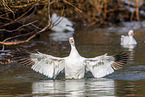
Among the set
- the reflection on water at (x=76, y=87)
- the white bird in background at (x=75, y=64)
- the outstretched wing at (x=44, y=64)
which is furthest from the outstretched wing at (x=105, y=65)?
the outstretched wing at (x=44, y=64)

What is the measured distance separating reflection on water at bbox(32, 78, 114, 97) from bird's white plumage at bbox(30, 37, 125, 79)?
0.77 ft

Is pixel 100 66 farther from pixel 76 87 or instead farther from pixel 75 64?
pixel 76 87

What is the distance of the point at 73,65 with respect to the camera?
861 cm

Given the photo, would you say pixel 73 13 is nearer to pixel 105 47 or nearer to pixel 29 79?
pixel 105 47

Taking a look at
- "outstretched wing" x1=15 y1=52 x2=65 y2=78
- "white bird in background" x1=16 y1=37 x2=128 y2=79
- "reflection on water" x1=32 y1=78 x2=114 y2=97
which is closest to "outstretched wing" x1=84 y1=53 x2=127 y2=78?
"white bird in background" x1=16 y1=37 x2=128 y2=79

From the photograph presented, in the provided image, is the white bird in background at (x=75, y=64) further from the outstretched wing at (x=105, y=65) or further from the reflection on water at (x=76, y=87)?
the reflection on water at (x=76, y=87)

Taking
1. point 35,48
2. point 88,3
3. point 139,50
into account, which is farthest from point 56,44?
point 88,3

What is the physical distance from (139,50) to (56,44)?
12.4 feet

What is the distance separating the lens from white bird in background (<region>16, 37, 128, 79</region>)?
8586 millimetres

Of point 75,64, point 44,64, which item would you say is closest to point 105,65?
point 75,64

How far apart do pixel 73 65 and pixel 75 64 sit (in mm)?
55

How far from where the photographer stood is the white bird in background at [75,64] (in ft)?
28.2

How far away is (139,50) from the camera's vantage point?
1352 cm

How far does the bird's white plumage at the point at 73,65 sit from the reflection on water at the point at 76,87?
0.23 meters
